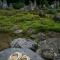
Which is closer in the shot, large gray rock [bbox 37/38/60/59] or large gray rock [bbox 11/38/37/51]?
large gray rock [bbox 37/38/60/59]

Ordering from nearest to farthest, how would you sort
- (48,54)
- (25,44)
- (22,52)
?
1. (22,52)
2. (48,54)
3. (25,44)

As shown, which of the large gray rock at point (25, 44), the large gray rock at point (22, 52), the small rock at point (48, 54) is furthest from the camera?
the large gray rock at point (25, 44)

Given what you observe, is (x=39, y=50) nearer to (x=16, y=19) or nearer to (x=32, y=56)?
(x=32, y=56)

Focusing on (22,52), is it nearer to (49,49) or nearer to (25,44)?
(49,49)

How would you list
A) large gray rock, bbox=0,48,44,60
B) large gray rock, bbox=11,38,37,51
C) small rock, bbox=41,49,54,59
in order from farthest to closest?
large gray rock, bbox=11,38,37,51
small rock, bbox=41,49,54,59
large gray rock, bbox=0,48,44,60

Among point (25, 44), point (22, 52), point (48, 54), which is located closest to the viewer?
point (22, 52)

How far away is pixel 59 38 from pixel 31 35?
898 millimetres

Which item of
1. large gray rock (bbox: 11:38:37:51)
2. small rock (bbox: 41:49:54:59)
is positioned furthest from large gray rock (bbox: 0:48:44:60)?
large gray rock (bbox: 11:38:37:51)

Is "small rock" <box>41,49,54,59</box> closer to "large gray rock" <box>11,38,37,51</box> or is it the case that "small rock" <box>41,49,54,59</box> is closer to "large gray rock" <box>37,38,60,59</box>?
"large gray rock" <box>37,38,60,59</box>

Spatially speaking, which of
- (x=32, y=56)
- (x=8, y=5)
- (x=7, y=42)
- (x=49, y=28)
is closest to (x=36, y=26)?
(x=49, y=28)

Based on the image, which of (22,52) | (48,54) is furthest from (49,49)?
(22,52)

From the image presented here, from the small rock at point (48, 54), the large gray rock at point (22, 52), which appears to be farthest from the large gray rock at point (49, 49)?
the large gray rock at point (22, 52)

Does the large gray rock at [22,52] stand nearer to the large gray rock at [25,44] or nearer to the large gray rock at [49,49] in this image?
the large gray rock at [49,49]

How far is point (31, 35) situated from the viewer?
24.6 ft
